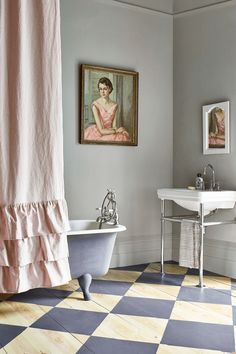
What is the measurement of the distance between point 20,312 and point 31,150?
112cm

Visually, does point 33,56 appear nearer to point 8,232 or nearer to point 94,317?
point 8,232

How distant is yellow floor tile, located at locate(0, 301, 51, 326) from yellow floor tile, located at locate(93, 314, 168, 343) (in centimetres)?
47

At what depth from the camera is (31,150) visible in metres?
2.98

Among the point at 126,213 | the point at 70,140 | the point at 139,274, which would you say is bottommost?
the point at 139,274

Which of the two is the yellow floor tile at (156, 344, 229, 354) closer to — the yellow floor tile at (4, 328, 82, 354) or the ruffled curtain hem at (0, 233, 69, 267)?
the yellow floor tile at (4, 328, 82, 354)

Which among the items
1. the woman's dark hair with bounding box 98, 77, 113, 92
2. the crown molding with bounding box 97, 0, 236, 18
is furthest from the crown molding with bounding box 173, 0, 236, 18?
the woman's dark hair with bounding box 98, 77, 113, 92

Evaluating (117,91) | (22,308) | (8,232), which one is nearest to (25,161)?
(8,232)

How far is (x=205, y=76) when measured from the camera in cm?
421

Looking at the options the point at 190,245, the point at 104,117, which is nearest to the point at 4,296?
the point at 190,245

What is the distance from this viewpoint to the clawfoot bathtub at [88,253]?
320 cm

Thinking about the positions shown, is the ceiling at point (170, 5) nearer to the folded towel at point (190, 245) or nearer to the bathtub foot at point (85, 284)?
the folded towel at point (190, 245)

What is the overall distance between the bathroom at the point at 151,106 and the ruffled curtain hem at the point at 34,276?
3.56 feet

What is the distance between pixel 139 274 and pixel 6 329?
164 centimetres

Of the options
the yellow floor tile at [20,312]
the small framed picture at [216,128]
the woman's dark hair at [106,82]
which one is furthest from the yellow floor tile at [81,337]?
the woman's dark hair at [106,82]
